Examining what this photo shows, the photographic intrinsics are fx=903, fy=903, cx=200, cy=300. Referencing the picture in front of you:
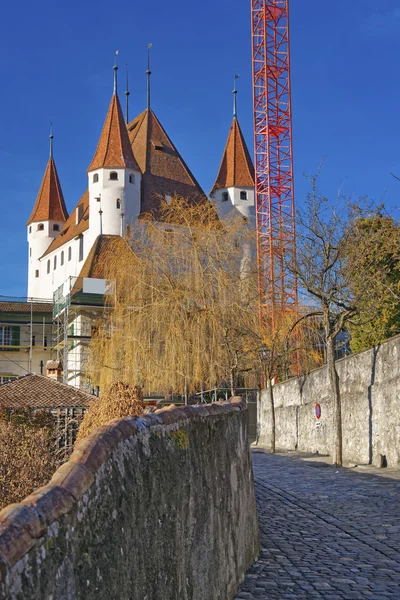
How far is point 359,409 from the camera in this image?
20266 mm

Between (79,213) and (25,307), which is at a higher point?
(79,213)

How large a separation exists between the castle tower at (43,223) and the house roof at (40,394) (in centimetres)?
6391

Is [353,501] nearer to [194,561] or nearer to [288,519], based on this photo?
[288,519]

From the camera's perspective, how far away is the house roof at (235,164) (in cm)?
8244

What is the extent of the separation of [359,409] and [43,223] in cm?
7106

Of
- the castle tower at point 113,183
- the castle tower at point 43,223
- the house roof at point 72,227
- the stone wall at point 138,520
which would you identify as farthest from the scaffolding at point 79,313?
the stone wall at point 138,520

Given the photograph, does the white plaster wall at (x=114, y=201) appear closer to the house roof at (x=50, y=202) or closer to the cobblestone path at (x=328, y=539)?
the house roof at (x=50, y=202)

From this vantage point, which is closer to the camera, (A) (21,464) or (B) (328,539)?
(A) (21,464)

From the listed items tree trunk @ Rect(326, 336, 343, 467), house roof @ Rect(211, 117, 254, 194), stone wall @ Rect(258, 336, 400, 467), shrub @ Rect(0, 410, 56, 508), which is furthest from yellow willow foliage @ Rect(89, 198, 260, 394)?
house roof @ Rect(211, 117, 254, 194)

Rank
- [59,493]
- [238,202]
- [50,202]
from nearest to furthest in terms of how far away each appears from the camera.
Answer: [59,493] → [238,202] → [50,202]

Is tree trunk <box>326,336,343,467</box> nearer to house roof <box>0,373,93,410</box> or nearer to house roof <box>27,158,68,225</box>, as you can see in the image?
house roof <box>0,373,93,410</box>

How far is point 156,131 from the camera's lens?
8181cm

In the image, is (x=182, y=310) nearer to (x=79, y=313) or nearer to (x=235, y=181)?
(x=79, y=313)

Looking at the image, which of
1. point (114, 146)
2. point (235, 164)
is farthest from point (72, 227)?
point (235, 164)
